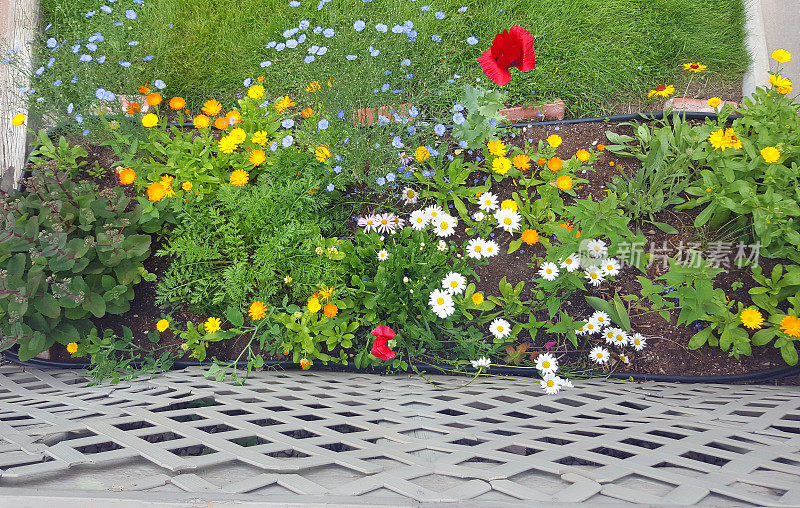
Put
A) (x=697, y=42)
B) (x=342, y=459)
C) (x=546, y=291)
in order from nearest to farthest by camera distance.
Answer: (x=342, y=459), (x=546, y=291), (x=697, y=42)

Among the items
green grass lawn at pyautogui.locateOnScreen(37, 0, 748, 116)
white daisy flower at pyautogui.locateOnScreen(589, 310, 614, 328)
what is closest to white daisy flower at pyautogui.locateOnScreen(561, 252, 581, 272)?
white daisy flower at pyautogui.locateOnScreen(589, 310, 614, 328)

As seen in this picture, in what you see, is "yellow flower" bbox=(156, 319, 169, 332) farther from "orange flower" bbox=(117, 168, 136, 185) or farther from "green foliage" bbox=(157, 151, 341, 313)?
"orange flower" bbox=(117, 168, 136, 185)

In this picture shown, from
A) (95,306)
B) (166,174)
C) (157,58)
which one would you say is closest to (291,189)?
(166,174)

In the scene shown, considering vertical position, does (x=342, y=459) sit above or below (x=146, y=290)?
below

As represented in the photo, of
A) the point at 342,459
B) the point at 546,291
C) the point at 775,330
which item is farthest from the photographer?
the point at 546,291

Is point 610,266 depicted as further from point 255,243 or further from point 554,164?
point 255,243

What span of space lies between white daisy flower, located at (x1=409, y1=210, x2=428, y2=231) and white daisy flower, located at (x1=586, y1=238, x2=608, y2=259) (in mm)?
715

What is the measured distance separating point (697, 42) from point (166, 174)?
3.08 metres

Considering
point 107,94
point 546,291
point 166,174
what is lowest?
point 546,291

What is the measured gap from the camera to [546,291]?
91.3 inches

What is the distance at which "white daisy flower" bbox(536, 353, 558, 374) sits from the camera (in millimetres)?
2107

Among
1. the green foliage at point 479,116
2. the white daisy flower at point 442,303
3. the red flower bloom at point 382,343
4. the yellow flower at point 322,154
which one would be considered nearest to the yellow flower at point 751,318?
the white daisy flower at point 442,303

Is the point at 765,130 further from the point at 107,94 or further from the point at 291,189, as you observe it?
the point at 107,94

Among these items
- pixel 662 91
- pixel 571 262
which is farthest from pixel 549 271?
pixel 662 91
